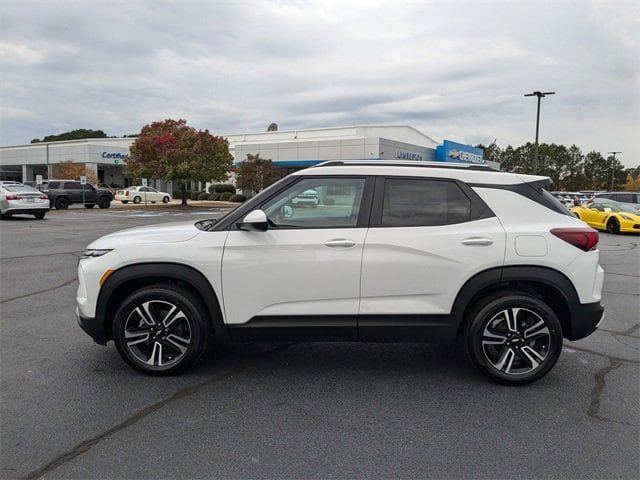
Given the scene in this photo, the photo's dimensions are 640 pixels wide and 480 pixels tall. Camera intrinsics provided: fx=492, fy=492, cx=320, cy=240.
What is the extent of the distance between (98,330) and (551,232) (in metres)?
3.87

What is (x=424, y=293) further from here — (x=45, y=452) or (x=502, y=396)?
(x=45, y=452)

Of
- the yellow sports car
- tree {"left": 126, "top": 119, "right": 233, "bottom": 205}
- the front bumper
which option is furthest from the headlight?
tree {"left": 126, "top": 119, "right": 233, "bottom": 205}

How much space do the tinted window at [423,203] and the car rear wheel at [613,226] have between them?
17135 millimetres

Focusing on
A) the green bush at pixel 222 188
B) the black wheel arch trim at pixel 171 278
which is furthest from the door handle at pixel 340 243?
the green bush at pixel 222 188

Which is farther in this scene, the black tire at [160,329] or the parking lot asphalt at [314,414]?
the black tire at [160,329]

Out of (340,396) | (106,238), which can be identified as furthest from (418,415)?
(106,238)

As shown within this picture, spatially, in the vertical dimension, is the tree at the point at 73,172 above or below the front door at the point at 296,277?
above

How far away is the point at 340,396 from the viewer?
389cm

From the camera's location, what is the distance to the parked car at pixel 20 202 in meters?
21.3

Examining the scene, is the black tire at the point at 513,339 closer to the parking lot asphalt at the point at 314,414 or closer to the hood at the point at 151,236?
the parking lot asphalt at the point at 314,414

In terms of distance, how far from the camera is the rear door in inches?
157

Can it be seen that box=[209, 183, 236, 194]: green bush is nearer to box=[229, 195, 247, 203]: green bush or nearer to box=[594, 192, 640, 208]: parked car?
box=[229, 195, 247, 203]: green bush

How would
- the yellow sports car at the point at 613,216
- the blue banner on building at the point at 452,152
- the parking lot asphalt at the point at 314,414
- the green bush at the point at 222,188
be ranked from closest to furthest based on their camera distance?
the parking lot asphalt at the point at 314,414, the yellow sports car at the point at 613,216, the blue banner on building at the point at 452,152, the green bush at the point at 222,188

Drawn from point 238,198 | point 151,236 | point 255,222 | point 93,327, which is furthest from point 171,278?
point 238,198
